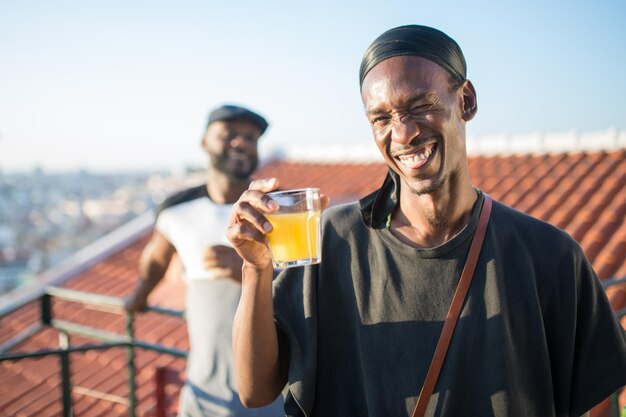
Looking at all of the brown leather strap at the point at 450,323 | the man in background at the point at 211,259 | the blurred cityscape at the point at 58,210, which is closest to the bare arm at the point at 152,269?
the man in background at the point at 211,259

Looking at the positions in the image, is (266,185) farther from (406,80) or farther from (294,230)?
(406,80)

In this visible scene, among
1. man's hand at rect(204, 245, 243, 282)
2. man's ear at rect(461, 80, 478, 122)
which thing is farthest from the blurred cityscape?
man's ear at rect(461, 80, 478, 122)

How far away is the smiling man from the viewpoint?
128cm

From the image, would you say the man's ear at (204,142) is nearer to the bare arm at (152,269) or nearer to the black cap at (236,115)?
the black cap at (236,115)

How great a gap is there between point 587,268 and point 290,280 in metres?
0.76

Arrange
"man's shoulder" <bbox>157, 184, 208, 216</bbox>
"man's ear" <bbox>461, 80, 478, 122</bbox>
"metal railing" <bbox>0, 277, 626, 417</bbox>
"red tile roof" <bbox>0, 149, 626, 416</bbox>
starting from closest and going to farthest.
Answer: "man's ear" <bbox>461, 80, 478, 122</bbox>, "metal railing" <bbox>0, 277, 626, 417</bbox>, "man's shoulder" <bbox>157, 184, 208, 216</bbox>, "red tile roof" <bbox>0, 149, 626, 416</bbox>

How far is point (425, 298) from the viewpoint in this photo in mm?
1336

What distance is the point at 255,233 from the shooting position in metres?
1.30

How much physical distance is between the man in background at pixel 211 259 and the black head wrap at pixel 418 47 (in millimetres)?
1351

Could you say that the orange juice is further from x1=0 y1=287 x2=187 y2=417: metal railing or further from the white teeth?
x1=0 y1=287 x2=187 y2=417: metal railing

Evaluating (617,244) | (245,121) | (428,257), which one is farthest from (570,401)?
(617,244)

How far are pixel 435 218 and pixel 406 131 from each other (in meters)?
0.26

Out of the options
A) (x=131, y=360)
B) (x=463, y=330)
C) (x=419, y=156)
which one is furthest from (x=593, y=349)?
(x=131, y=360)

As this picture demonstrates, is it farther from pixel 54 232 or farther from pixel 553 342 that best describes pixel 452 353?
pixel 54 232
